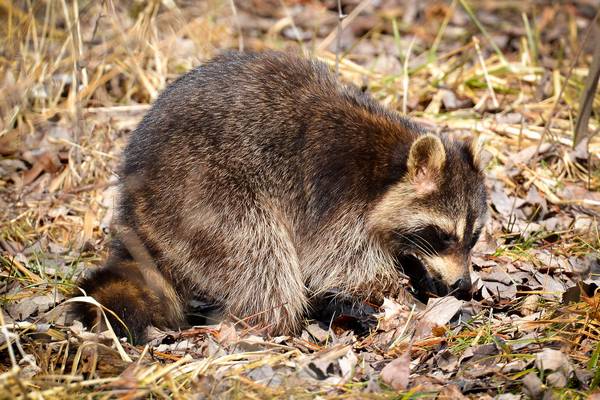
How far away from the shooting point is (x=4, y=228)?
5.72 m

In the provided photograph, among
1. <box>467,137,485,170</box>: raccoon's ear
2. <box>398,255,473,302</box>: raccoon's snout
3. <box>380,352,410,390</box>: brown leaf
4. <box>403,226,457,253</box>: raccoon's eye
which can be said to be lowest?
<box>398,255,473,302</box>: raccoon's snout

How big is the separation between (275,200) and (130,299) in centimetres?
109

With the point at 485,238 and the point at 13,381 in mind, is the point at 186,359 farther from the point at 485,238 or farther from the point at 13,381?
the point at 485,238

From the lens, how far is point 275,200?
493 cm

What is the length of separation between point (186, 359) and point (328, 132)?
5.82 ft

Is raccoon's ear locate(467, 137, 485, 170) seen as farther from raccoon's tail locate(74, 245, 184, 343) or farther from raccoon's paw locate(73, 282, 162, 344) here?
raccoon's paw locate(73, 282, 162, 344)

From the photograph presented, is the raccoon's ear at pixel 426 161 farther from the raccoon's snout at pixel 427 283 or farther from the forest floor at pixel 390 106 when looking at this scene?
the forest floor at pixel 390 106

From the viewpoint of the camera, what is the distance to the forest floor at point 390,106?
12.5 ft

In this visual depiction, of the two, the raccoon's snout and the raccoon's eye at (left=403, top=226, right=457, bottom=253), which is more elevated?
the raccoon's eye at (left=403, top=226, right=457, bottom=253)

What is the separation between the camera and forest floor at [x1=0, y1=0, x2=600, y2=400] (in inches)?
150

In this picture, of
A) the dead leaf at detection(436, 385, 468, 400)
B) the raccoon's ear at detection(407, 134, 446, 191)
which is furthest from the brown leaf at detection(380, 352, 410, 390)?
the raccoon's ear at detection(407, 134, 446, 191)

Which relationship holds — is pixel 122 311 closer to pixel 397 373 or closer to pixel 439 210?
pixel 397 373

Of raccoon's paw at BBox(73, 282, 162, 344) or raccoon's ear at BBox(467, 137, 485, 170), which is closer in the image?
raccoon's paw at BBox(73, 282, 162, 344)

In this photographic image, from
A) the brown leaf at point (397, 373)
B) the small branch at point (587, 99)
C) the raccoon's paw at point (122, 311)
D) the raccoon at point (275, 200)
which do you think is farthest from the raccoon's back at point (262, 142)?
the small branch at point (587, 99)
